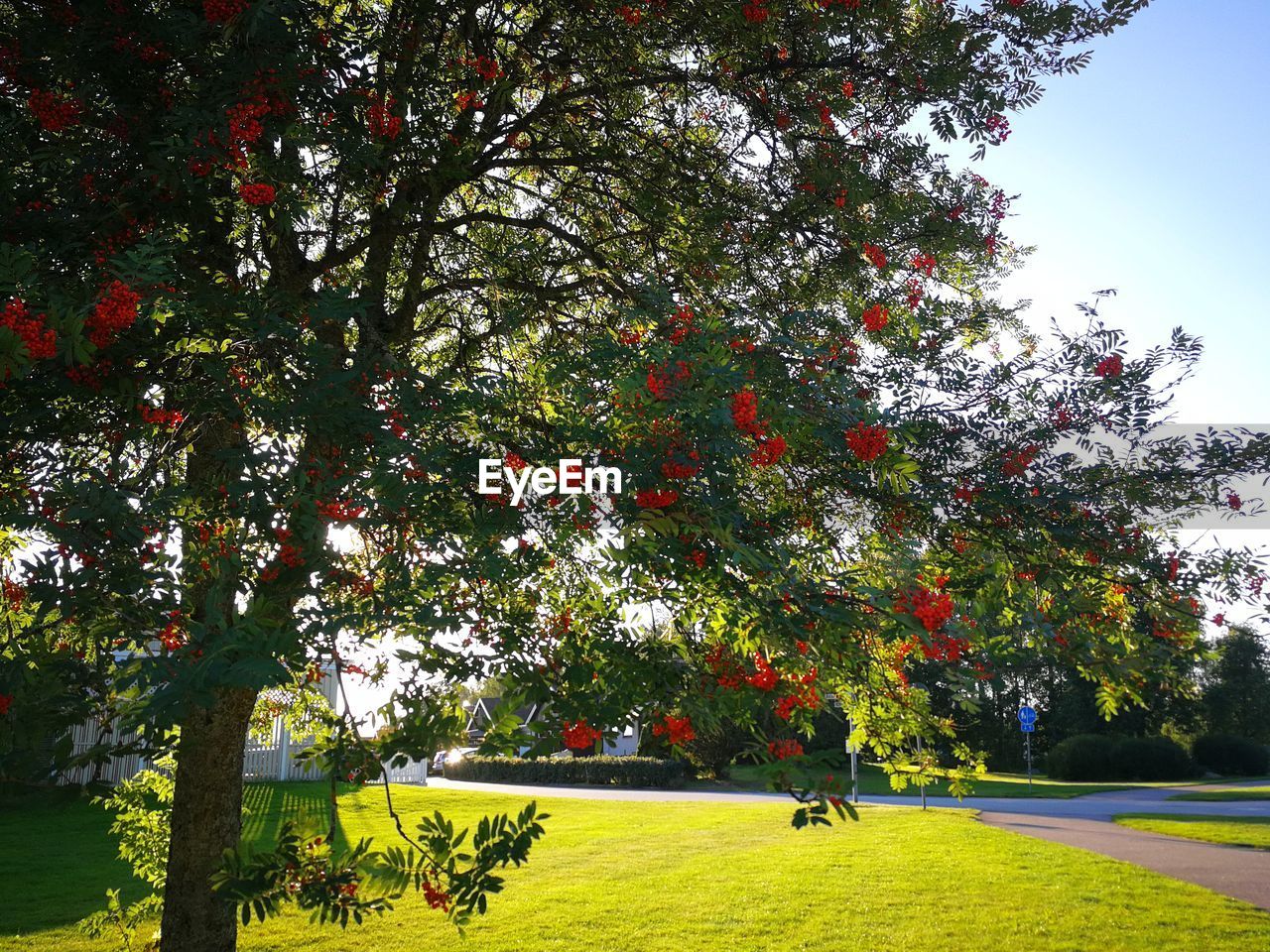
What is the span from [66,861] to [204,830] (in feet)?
28.5

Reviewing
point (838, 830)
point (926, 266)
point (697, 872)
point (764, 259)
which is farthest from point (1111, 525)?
point (838, 830)

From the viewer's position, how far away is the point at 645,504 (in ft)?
10.8

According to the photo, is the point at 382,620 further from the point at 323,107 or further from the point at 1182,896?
the point at 1182,896

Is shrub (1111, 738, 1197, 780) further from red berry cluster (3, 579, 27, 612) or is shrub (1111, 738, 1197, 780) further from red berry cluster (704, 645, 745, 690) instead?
red berry cluster (3, 579, 27, 612)

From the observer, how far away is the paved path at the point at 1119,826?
11352 millimetres

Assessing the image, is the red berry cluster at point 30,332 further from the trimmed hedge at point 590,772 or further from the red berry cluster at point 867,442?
the trimmed hedge at point 590,772

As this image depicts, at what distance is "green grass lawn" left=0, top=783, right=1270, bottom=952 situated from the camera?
27.6 ft

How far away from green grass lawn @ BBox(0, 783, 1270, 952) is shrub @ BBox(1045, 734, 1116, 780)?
21.8 meters

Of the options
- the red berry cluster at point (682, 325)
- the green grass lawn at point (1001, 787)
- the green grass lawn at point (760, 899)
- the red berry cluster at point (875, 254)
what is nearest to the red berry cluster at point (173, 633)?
the red berry cluster at point (682, 325)

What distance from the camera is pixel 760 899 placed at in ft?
33.0

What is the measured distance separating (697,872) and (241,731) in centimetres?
747

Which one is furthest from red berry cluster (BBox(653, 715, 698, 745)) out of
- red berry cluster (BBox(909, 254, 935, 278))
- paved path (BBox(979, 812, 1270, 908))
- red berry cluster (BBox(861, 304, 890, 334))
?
paved path (BBox(979, 812, 1270, 908))

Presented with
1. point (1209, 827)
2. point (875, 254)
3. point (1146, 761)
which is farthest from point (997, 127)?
point (1146, 761)

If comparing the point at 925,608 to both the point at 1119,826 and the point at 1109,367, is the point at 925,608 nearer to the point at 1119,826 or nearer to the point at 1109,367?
the point at 1109,367
